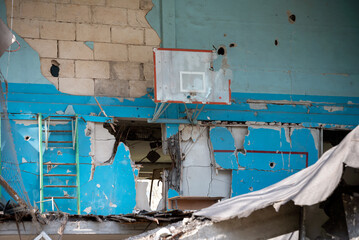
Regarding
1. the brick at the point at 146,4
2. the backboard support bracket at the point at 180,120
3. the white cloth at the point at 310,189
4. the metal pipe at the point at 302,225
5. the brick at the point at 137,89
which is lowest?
the metal pipe at the point at 302,225

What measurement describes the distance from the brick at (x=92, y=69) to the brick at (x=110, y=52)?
0.12 m

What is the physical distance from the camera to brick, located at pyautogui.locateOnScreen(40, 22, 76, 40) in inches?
437

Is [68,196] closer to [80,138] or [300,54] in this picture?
[80,138]

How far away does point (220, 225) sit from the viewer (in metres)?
5.76

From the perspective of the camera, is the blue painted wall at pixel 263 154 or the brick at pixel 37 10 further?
the blue painted wall at pixel 263 154

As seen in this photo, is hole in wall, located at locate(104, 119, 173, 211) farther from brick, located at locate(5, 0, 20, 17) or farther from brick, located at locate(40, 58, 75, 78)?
brick, located at locate(5, 0, 20, 17)

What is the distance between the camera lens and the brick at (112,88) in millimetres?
11258

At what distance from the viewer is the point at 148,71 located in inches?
452

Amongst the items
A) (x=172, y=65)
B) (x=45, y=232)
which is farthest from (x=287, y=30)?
(x=45, y=232)

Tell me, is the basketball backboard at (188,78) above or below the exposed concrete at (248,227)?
above

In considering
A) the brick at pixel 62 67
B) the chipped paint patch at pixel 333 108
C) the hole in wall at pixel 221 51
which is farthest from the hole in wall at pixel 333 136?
the brick at pixel 62 67

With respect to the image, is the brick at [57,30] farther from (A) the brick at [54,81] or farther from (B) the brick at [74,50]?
(A) the brick at [54,81]

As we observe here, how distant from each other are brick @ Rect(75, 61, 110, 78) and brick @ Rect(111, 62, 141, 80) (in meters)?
0.12

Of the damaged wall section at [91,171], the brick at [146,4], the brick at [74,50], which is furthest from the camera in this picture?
the brick at [146,4]
